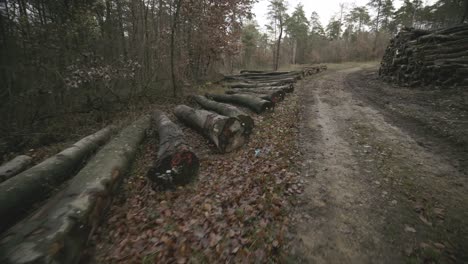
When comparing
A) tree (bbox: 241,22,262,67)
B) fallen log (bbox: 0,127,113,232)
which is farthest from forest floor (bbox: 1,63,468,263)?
tree (bbox: 241,22,262,67)

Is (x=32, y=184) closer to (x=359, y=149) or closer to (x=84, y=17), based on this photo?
(x=359, y=149)

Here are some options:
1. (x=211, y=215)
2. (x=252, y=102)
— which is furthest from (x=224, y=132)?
(x=252, y=102)

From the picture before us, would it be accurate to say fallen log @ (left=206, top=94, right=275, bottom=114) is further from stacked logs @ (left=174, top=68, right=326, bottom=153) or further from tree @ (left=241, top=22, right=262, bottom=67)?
tree @ (left=241, top=22, right=262, bottom=67)

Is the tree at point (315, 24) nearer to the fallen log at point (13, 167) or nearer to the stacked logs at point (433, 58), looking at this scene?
the stacked logs at point (433, 58)

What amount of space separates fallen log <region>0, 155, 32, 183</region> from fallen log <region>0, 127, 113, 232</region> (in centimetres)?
99

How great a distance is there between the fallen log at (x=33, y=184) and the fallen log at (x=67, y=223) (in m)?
0.58

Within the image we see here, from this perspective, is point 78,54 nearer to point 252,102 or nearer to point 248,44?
point 252,102

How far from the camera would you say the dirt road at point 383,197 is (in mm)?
2525

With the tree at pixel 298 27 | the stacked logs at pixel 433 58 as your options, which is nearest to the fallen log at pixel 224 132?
the stacked logs at pixel 433 58

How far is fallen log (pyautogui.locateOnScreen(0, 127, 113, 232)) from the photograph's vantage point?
3.08m

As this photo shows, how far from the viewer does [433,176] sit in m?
3.75

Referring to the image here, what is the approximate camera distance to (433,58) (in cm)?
956

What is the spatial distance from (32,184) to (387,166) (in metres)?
6.78

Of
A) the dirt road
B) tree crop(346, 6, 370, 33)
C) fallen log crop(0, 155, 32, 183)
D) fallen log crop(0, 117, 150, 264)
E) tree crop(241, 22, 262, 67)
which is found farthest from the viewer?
tree crop(346, 6, 370, 33)
